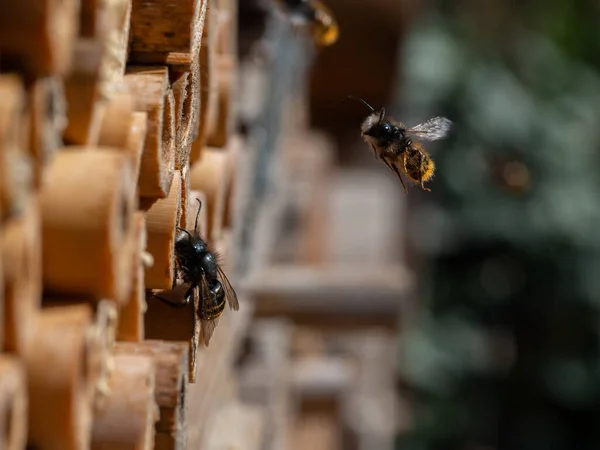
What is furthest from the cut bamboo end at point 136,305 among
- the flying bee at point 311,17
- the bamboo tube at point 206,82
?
the flying bee at point 311,17

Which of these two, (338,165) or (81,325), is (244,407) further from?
(338,165)

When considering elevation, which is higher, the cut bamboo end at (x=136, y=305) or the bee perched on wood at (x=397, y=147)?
the bee perched on wood at (x=397, y=147)

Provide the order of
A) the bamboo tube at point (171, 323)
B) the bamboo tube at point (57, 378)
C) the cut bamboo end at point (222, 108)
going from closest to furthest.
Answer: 1. the bamboo tube at point (57, 378)
2. the bamboo tube at point (171, 323)
3. the cut bamboo end at point (222, 108)

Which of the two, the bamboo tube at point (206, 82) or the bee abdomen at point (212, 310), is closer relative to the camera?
the bee abdomen at point (212, 310)

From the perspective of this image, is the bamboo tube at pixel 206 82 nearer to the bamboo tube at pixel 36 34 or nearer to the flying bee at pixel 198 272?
the flying bee at pixel 198 272

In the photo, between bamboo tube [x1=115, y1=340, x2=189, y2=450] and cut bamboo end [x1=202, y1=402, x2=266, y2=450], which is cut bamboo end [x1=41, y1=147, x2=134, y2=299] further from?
cut bamboo end [x1=202, y1=402, x2=266, y2=450]

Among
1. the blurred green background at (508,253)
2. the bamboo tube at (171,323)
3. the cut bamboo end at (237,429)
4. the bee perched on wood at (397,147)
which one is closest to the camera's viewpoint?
the bamboo tube at (171,323)
